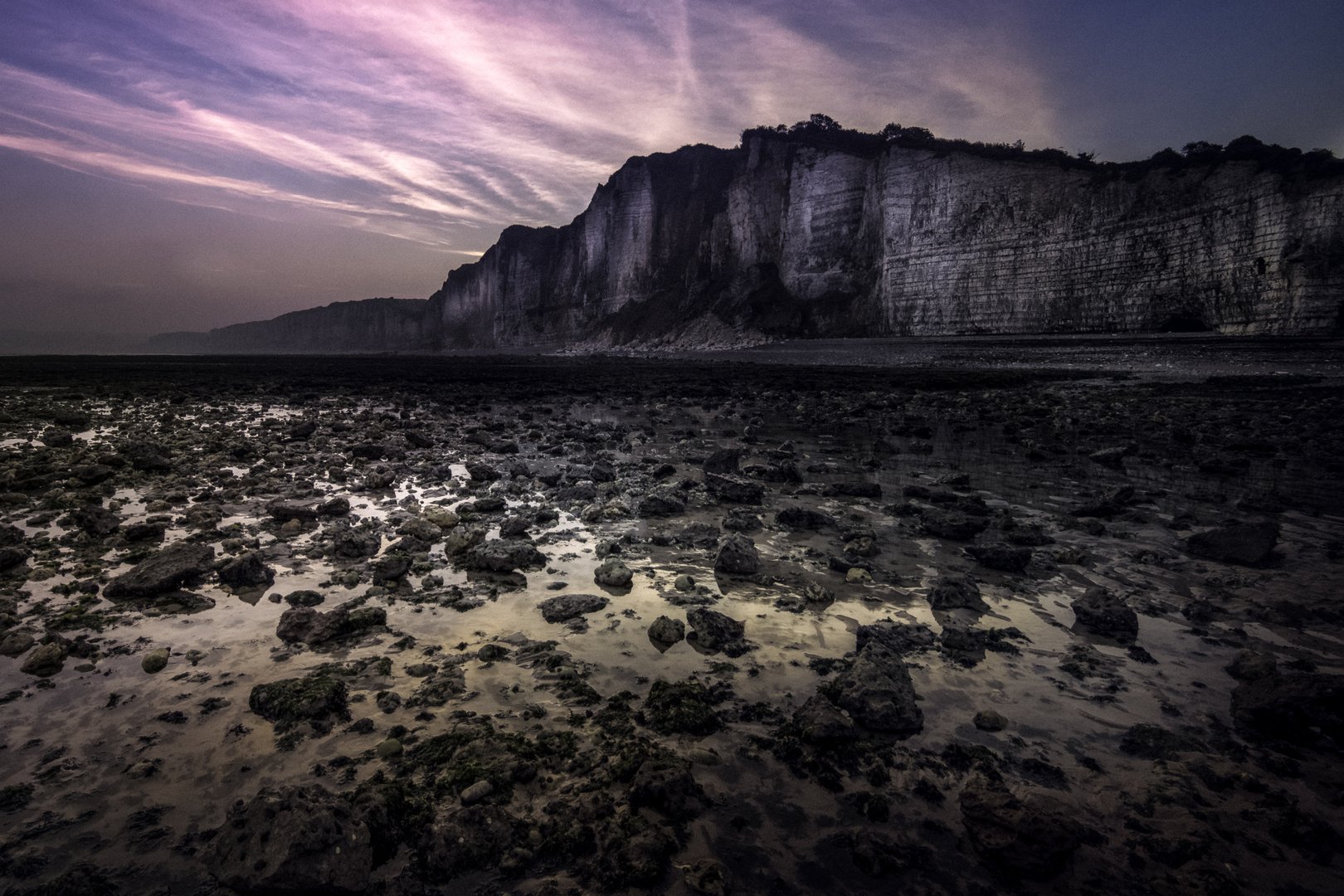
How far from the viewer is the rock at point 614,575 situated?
3559 millimetres

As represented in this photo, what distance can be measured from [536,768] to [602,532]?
8.60 feet

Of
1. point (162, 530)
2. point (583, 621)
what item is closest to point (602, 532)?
point (583, 621)

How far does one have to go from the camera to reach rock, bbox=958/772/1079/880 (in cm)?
157

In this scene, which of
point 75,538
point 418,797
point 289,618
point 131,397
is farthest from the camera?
point 131,397

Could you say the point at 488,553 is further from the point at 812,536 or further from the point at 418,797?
the point at 812,536

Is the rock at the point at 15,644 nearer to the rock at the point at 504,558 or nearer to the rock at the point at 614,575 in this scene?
the rock at the point at 504,558

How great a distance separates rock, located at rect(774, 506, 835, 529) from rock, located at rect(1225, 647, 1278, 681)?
8.20ft

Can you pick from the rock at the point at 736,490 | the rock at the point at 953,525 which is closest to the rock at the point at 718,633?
the rock at the point at 953,525

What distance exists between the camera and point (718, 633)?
9.41 feet

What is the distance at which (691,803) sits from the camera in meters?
1.83

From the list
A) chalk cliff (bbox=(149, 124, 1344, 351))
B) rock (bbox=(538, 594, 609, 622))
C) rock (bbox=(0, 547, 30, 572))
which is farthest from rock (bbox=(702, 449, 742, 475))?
chalk cliff (bbox=(149, 124, 1344, 351))

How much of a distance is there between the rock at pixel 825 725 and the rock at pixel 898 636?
58 centimetres

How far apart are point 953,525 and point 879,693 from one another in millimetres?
2538

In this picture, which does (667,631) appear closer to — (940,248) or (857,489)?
(857,489)
